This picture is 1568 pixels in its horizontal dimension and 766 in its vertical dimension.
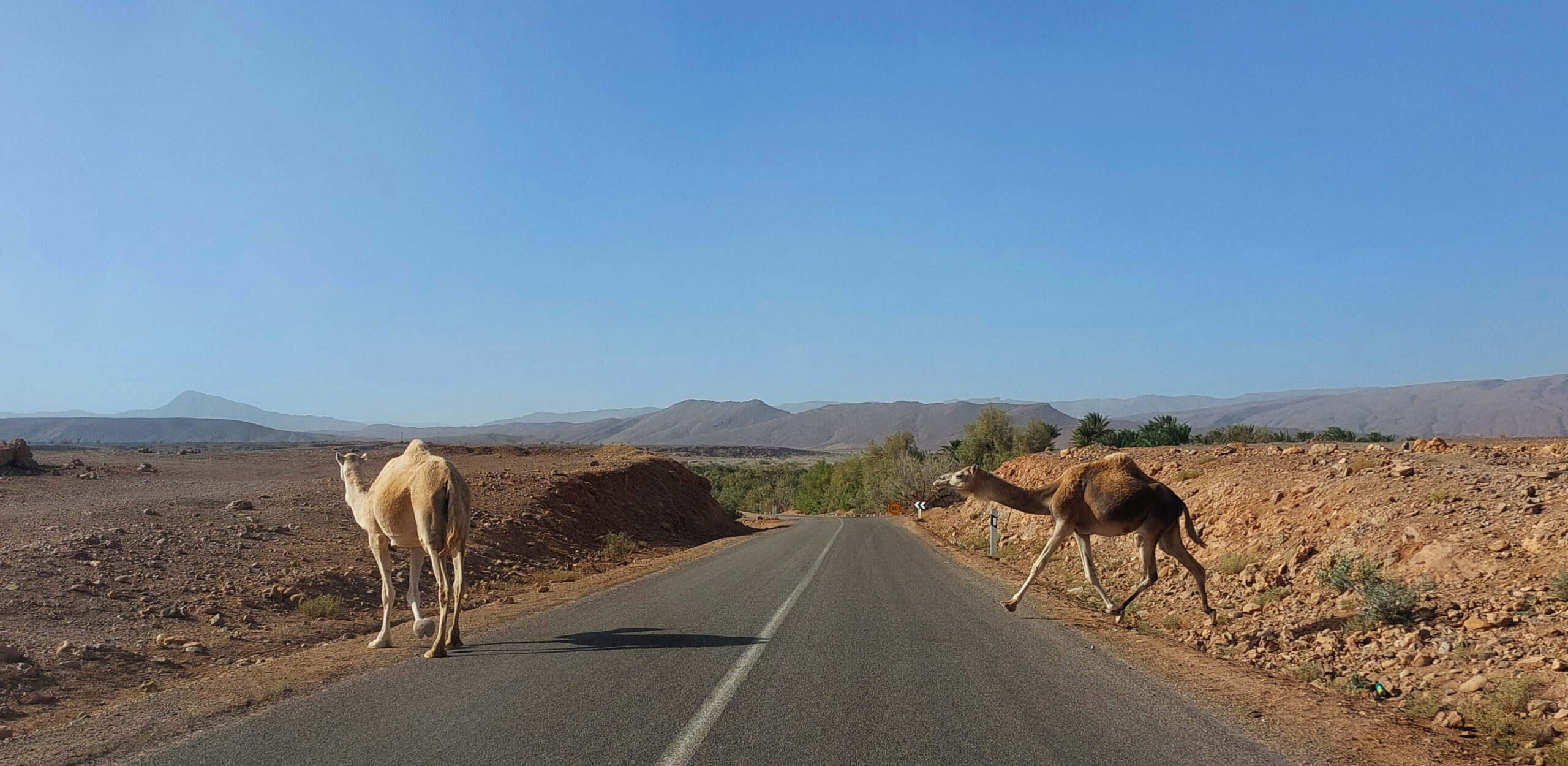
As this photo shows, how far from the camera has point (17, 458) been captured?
89.7 feet

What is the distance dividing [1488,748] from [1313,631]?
3.36 meters

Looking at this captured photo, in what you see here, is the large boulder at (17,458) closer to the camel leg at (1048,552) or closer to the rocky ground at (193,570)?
the rocky ground at (193,570)

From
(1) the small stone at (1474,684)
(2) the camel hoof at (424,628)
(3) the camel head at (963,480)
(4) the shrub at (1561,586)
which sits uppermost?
(3) the camel head at (963,480)

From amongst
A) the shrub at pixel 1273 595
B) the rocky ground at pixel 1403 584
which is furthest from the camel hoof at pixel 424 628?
the shrub at pixel 1273 595

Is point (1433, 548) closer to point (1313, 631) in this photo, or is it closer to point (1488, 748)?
point (1313, 631)

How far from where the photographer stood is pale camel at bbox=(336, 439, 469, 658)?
9023mm

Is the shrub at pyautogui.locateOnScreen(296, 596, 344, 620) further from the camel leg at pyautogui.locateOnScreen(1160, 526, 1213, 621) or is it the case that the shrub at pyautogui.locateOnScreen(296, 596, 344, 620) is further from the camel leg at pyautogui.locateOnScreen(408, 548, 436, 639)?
the camel leg at pyautogui.locateOnScreen(1160, 526, 1213, 621)

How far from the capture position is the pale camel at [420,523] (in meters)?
9.02

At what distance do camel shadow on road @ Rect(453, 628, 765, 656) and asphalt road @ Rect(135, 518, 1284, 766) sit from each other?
0.04 m

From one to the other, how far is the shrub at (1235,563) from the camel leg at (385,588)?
11.1 metres

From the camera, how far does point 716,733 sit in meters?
5.99

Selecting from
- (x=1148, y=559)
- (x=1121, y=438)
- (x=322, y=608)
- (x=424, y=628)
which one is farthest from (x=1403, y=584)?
(x=1121, y=438)

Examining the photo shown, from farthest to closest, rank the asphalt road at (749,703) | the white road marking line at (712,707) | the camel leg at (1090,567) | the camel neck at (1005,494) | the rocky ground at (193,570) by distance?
the camel neck at (1005,494)
the camel leg at (1090,567)
the rocky ground at (193,570)
the asphalt road at (749,703)
the white road marking line at (712,707)

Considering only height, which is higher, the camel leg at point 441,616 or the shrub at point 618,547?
the camel leg at point 441,616
